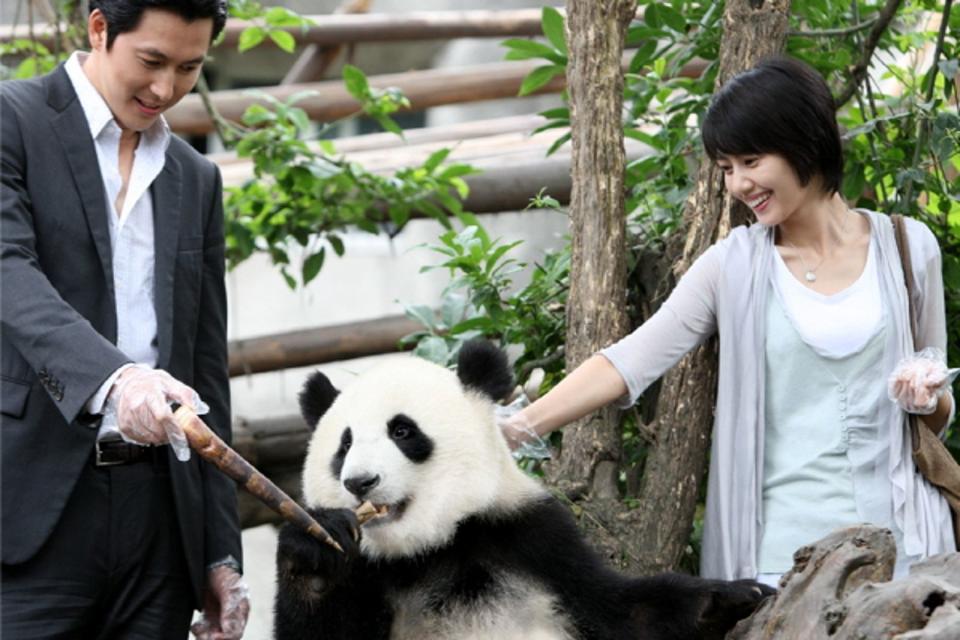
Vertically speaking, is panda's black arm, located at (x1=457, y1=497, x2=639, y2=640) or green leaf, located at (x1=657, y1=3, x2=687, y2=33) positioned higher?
green leaf, located at (x1=657, y1=3, x2=687, y2=33)

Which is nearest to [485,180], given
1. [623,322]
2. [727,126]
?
[623,322]

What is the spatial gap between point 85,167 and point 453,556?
94 centimetres

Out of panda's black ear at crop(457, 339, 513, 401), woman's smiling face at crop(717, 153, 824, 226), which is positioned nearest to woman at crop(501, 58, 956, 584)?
woman's smiling face at crop(717, 153, 824, 226)

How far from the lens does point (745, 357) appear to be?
266cm

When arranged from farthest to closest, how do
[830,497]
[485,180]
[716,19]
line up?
[485,180], [716,19], [830,497]

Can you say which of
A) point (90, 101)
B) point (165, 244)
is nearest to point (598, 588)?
point (165, 244)

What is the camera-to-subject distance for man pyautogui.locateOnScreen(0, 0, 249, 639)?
222cm

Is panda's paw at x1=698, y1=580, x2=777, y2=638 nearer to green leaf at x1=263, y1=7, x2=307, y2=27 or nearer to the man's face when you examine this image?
the man's face

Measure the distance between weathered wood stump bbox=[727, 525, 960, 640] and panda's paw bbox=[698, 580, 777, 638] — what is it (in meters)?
0.04

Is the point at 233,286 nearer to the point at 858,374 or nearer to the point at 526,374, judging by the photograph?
the point at 526,374

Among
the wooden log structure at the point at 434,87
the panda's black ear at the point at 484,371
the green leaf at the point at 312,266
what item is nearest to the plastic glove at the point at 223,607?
the panda's black ear at the point at 484,371

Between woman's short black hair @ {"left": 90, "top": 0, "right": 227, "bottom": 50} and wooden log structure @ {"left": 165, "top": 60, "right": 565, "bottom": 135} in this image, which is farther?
wooden log structure @ {"left": 165, "top": 60, "right": 565, "bottom": 135}

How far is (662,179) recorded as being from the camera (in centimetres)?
366

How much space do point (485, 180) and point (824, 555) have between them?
11.0 ft
